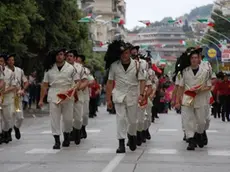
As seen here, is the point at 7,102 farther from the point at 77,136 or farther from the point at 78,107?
the point at 77,136

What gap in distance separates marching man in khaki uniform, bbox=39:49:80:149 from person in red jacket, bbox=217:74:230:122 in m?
16.0

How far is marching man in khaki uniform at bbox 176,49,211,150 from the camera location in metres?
16.4

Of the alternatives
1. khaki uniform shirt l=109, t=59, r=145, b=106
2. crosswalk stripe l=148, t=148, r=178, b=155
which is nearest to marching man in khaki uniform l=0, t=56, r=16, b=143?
khaki uniform shirt l=109, t=59, r=145, b=106

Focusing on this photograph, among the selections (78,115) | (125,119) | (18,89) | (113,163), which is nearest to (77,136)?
(78,115)

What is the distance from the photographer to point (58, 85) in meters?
16.8

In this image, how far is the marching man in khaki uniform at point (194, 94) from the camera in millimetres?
16422

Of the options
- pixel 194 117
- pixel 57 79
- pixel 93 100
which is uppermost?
pixel 57 79

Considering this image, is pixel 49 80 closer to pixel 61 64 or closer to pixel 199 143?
pixel 61 64

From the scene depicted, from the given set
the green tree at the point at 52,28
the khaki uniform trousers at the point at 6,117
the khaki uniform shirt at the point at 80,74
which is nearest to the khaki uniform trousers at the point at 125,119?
the khaki uniform shirt at the point at 80,74

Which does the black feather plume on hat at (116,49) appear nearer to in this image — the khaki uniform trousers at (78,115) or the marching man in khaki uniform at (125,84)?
the marching man in khaki uniform at (125,84)

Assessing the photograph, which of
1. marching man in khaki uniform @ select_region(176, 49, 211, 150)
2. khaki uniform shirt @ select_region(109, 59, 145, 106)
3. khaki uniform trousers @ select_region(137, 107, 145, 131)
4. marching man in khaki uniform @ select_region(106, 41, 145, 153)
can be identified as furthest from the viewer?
khaki uniform trousers @ select_region(137, 107, 145, 131)

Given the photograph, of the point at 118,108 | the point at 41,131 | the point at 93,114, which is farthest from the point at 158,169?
the point at 93,114

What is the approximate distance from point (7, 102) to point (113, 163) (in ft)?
18.6

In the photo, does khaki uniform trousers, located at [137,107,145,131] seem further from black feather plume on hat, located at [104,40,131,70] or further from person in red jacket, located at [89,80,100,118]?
person in red jacket, located at [89,80,100,118]
